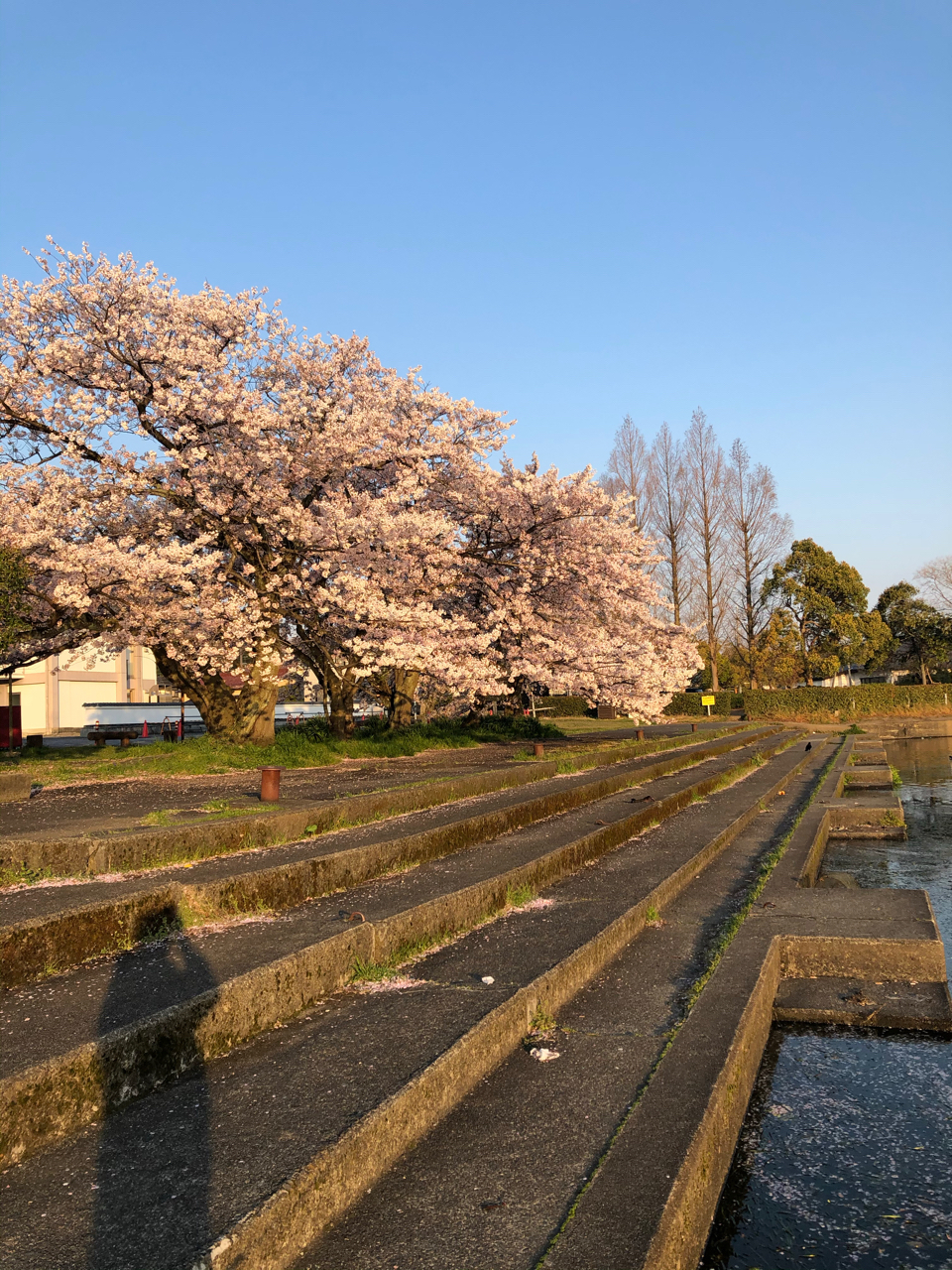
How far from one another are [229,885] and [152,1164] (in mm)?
3114

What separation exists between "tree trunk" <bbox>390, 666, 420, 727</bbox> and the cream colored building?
23.4 meters

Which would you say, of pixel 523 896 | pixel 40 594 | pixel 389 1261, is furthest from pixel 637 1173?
pixel 40 594

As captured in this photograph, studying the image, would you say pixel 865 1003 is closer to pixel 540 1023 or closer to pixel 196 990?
pixel 540 1023

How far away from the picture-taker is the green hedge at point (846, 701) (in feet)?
143

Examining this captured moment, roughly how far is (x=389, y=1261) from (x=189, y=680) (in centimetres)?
1609

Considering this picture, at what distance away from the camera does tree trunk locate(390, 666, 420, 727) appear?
68.5 feet

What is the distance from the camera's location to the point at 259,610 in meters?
16.1

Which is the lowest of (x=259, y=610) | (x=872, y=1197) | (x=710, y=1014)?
(x=872, y=1197)

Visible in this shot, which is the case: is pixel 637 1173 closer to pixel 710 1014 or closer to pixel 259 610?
pixel 710 1014

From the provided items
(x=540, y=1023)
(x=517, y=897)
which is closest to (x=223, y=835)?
(x=517, y=897)

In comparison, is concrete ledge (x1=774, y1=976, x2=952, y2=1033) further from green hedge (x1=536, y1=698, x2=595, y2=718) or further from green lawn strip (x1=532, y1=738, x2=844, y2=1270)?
green hedge (x1=536, y1=698, x2=595, y2=718)

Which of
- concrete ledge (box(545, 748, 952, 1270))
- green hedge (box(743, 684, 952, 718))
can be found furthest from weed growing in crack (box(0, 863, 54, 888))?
green hedge (box(743, 684, 952, 718))

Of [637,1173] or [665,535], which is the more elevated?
[665,535]

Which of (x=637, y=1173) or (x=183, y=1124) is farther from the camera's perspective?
(x=183, y=1124)
